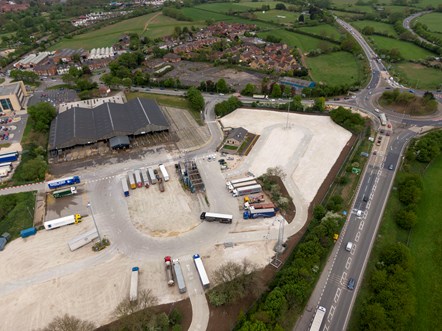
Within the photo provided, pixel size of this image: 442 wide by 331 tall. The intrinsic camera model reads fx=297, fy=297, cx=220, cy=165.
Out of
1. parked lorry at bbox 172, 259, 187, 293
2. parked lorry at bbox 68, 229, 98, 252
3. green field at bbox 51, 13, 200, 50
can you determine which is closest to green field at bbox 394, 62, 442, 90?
parked lorry at bbox 172, 259, 187, 293

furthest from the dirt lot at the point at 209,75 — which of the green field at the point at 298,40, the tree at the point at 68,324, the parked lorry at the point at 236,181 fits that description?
the tree at the point at 68,324

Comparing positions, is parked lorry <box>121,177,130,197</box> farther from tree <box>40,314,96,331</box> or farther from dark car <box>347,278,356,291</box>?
dark car <box>347,278,356,291</box>

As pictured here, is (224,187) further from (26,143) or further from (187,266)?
(26,143)

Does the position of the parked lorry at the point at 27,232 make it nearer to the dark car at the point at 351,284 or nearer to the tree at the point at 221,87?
the dark car at the point at 351,284

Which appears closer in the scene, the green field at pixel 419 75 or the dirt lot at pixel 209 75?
the green field at pixel 419 75

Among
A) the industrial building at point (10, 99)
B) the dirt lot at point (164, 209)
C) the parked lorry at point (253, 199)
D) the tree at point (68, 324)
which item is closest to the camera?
the tree at point (68, 324)

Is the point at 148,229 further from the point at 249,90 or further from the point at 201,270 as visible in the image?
the point at 249,90
